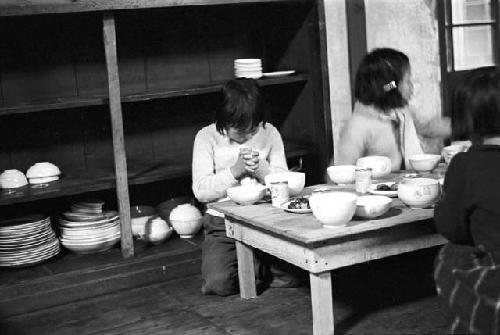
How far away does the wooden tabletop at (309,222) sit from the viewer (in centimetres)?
285

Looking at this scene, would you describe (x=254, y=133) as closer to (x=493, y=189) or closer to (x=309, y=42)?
(x=309, y=42)

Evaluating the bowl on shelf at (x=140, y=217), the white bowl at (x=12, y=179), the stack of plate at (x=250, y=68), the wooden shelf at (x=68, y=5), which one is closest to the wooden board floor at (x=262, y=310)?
the bowl on shelf at (x=140, y=217)

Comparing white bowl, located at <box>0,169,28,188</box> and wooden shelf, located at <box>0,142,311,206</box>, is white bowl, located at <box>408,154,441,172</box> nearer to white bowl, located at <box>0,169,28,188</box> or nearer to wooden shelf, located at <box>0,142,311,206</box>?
wooden shelf, located at <box>0,142,311,206</box>

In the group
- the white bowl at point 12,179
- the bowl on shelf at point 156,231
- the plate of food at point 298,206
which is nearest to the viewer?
the plate of food at point 298,206

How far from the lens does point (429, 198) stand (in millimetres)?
3066

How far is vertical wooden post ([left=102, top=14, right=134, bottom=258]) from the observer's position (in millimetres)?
4023

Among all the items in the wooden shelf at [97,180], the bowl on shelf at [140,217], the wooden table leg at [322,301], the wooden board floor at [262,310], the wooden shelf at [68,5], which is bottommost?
the wooden board floor at [262,310]

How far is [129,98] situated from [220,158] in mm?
638

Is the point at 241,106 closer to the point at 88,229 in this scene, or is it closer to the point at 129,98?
the point at 129,98

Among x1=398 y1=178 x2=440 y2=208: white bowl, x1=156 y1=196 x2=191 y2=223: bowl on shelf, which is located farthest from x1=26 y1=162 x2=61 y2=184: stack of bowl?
x1=398 y1=178 x2=440 y2=208: white bowl

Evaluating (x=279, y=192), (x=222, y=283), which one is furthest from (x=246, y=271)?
(x=279, y=192)

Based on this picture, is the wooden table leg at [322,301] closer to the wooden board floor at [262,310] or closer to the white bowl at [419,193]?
the wooden board floor at [262,310]

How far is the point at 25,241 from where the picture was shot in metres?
4.11

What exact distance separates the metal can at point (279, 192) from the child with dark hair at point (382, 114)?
0.82m
